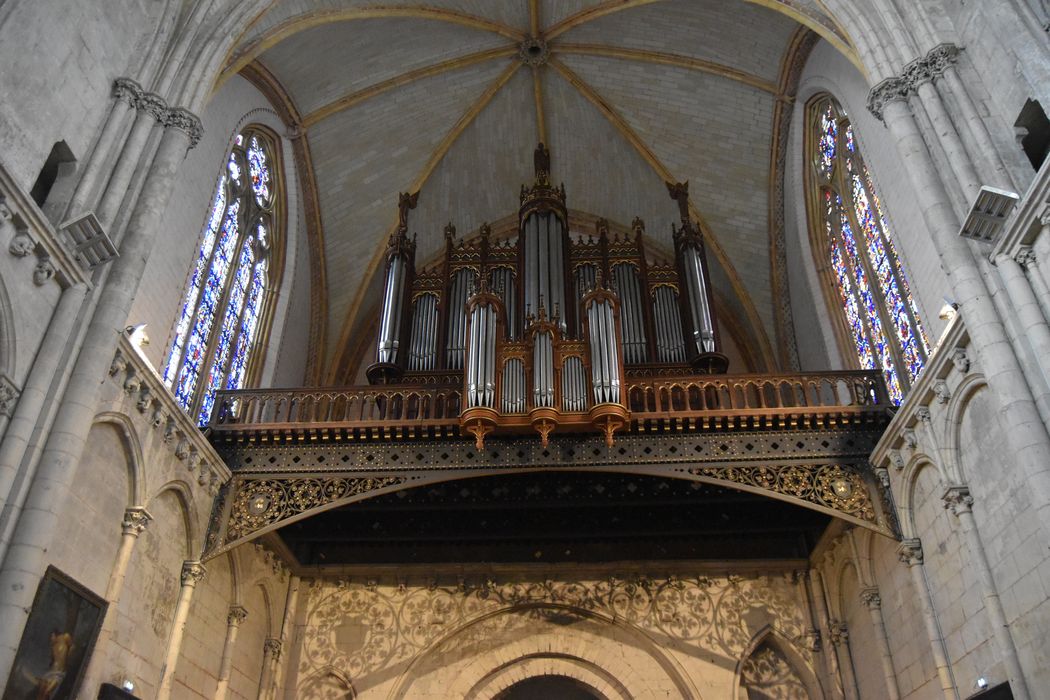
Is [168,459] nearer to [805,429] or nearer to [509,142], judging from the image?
[805,429]

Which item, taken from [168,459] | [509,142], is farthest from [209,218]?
[509,142]

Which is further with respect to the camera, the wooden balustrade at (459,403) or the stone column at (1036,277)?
the wooden balustrade at (459,403)

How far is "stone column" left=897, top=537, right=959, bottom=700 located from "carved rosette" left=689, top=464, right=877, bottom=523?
645mm

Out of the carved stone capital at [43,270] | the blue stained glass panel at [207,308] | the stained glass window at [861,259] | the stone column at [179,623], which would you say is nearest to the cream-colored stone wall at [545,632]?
the stone column at [179,623]

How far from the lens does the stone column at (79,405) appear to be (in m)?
6.66

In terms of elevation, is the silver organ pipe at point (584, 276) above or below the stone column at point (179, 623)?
above

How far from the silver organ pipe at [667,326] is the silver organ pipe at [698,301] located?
12.0 inches

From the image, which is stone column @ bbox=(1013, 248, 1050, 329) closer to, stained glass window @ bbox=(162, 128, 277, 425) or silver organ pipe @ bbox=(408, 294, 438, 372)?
silver organ pipe @ bbox=(408, 294, 438, 372)

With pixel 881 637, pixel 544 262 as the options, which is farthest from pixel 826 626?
pixel 544 262

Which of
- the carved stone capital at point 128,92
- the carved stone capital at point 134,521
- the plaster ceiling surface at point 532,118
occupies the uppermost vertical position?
the plaster ceiling surface at point 532,118

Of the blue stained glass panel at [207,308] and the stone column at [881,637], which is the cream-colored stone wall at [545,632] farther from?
the blue stained glass panel at [207,308]

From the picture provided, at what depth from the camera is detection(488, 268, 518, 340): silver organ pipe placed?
14.9m

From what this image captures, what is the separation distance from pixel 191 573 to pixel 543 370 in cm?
488

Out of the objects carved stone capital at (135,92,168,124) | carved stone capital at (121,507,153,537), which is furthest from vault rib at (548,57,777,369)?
carved stone capital at (121,507,153,537)
